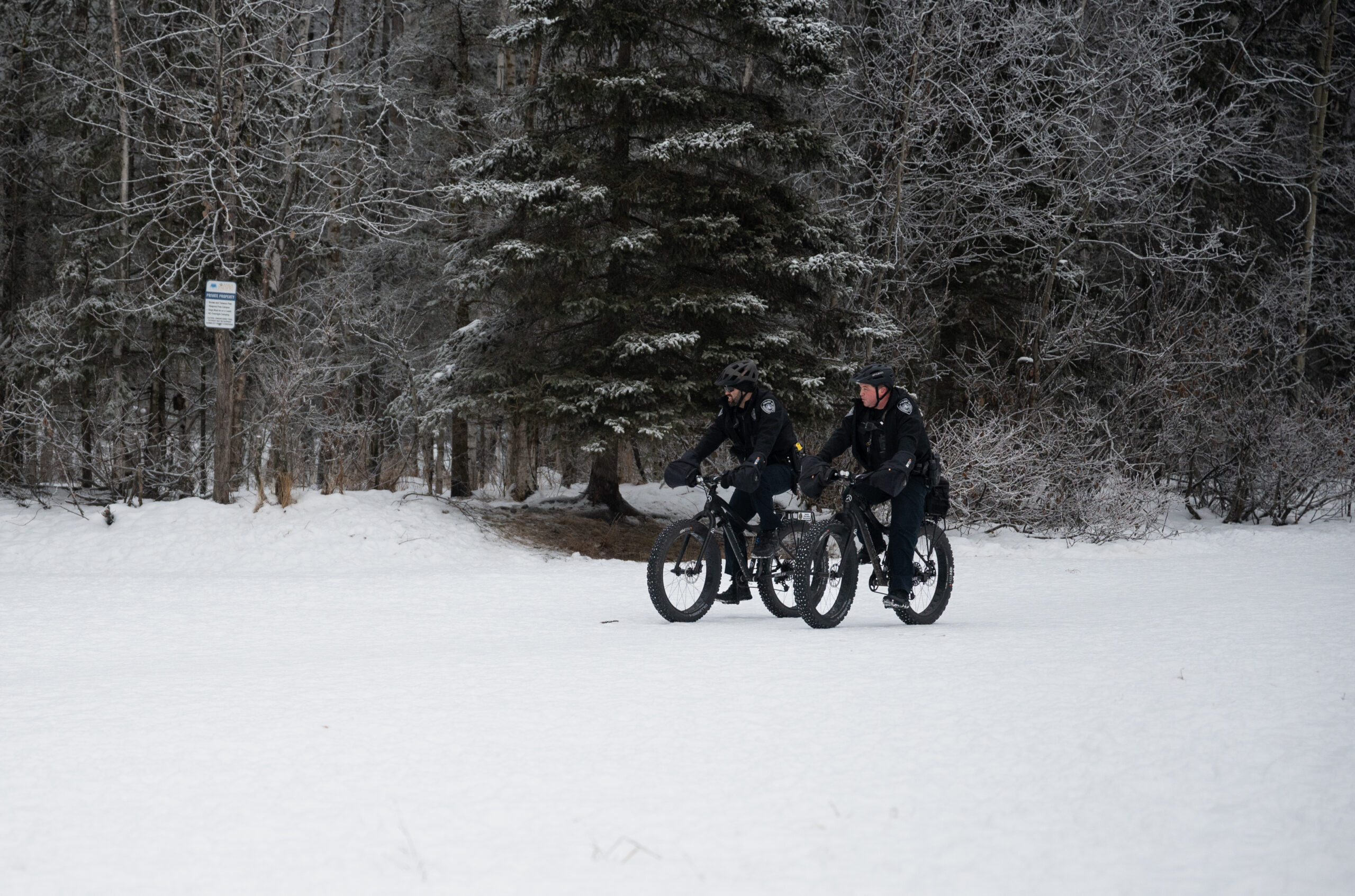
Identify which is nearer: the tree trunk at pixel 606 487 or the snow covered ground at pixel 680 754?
the snow covered ground at pixel 680 754

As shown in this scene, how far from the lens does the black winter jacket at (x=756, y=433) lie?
29.1ft

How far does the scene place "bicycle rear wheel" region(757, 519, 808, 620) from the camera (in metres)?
8.74

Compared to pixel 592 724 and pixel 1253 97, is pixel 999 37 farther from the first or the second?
pixel 592 724

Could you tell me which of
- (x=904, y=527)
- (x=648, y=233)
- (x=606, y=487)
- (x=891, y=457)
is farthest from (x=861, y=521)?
(x=606, y=487)

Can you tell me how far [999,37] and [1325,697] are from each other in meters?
18.6

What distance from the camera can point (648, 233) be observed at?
14266mm

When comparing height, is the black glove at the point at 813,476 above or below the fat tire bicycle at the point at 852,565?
above

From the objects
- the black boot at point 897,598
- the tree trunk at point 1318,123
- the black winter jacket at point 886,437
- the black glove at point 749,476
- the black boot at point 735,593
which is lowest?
the black boot at point 735,593

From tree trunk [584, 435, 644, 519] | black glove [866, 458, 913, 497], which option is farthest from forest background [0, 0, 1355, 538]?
black glove [866, 458, 913, 497]

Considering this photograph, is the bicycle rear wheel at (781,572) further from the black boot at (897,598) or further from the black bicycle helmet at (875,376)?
the black bicycle helmet at (875,376)

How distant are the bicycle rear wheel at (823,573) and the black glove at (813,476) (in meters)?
0.26

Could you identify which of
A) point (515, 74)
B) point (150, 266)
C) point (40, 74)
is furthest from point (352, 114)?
point (150, 266)

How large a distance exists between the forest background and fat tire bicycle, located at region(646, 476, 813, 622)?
5.07m

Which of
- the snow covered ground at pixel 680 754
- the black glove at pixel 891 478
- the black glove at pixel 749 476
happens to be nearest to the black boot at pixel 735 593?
the snow covered ground at pixel 680 754
